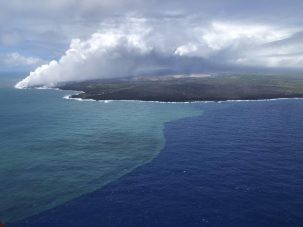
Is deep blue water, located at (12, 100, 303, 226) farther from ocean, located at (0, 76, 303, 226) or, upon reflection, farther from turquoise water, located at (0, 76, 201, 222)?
turquoise water, located at (0, 76, 201, 222)

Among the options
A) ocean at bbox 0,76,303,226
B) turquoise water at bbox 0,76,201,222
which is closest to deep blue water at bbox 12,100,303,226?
ocean at bbox 0,76,303,226

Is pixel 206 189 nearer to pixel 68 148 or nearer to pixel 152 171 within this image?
pixel 152 171

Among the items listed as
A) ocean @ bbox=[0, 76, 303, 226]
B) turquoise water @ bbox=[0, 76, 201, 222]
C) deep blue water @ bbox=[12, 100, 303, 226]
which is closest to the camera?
deep blue water @ bbox=[12, 100, 303, 226]

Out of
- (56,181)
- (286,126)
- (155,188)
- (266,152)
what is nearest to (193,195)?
(155,188)

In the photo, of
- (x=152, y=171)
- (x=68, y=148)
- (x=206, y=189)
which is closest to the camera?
(x=206, y=189)

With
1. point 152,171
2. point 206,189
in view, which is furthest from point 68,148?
point 206,189

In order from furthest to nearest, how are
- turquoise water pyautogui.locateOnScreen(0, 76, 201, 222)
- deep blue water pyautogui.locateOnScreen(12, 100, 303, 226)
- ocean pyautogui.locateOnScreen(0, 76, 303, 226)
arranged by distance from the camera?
turquoise water pyautogui.locateOnScreen(0, 76, 201, 222) → ocean pyautogui.locateOnScreen(0, 76, 303, 226) → deep blue water pyautogui.locateOnScreen(12, 100, 303, 226)
